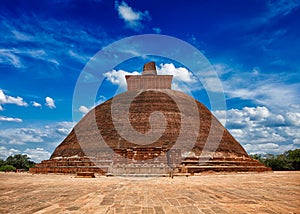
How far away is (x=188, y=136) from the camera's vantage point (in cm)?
2356

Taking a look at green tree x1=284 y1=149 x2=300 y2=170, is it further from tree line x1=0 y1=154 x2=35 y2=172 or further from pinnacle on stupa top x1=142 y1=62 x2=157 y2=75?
tree line x1=0 y1=154 x2=35 y2=172

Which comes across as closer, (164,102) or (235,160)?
(235,160)

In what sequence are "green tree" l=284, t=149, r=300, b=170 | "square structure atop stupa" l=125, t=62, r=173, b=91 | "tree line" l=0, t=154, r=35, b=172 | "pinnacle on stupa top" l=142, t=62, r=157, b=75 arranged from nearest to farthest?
1. "square structure atop stupa" l=125, t=62, r=173, b=91
2. "pinnacle on stupa top" l=142, t=62, r=157, b=75
3. "green tree" l=284, t=149, r=300, b=170
4. "tree line" l=0, t=154, r=35, b=172

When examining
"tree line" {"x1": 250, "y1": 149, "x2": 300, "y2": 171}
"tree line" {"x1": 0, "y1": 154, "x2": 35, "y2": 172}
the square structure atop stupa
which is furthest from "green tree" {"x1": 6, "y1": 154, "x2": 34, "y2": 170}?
"tree line" {"x1": 250, "y1": 149, "x2": 300, "y2": 171}

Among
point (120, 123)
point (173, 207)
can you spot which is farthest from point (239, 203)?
point (120, 123)

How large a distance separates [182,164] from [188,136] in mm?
3929

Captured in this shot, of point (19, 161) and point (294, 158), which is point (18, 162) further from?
point (294, 158)

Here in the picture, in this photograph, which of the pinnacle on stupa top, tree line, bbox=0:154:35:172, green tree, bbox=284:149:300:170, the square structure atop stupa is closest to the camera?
the square structure atop stupa

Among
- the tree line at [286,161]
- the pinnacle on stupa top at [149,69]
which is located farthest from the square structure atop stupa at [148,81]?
the tree line at [286,161]

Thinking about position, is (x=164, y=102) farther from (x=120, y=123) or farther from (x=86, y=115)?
(x=86, y=115)

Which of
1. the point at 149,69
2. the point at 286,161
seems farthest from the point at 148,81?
the point at 286,161

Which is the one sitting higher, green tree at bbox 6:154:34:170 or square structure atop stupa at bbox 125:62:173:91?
square structure atop stupa at bbox 125:62:173:91

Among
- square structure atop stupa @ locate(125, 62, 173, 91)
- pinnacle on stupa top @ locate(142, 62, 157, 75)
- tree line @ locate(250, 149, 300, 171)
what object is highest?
pinnacle on stupa top @ locate(142, 62, 157, 75)

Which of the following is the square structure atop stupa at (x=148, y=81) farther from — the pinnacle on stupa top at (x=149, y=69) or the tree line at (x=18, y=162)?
the tree line at (x=18, y=162)
